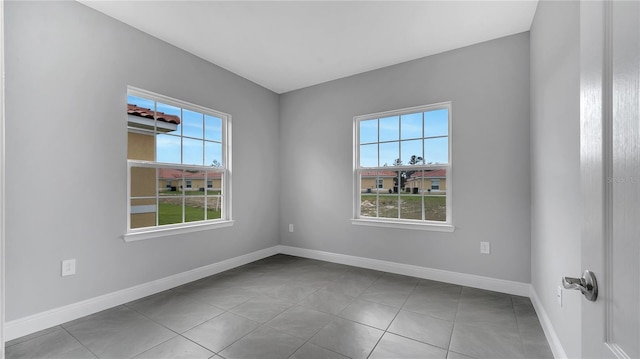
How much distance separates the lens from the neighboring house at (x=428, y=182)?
10.7ft

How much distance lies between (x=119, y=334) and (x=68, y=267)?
0.76 meters

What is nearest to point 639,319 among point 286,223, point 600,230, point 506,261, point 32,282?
point 600,230

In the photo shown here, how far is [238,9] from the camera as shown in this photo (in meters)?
2.45

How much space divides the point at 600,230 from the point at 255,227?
12.6 feet

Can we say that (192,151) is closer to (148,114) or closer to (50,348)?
(148,114)

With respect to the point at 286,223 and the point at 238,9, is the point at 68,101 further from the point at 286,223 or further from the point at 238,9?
the point at 286,223

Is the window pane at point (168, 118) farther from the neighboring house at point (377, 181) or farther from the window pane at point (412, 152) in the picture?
the window pane at point (412, 152)

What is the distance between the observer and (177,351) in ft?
6.04

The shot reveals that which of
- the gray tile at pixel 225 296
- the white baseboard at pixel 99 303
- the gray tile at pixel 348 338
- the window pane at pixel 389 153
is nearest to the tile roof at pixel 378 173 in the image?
the window pane at pixel 389 153

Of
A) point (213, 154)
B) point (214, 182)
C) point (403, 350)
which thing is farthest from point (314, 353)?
point (213, 154)

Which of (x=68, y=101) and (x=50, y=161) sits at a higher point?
(x=68, y=101)

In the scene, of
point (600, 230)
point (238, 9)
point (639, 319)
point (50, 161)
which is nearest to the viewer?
point (639, 319)

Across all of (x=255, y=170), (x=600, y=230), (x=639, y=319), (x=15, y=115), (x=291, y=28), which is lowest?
(x=639, y=319)

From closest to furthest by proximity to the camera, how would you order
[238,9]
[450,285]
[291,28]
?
[238,9]
[291,28]
[450,285]
